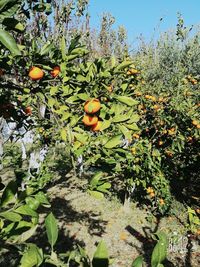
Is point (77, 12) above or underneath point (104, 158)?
above

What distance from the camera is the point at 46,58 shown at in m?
2.01

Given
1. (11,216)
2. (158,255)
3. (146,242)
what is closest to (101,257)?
(158,255)

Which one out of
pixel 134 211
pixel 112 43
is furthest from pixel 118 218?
pixel 112 43

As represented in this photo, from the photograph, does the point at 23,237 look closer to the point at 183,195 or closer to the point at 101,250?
the point at 101,250

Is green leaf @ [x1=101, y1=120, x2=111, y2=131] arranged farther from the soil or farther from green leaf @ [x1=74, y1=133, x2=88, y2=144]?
the soil

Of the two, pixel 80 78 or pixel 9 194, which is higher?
pixel 80 78

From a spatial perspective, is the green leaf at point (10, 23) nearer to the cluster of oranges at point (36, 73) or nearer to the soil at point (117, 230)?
the cluster of oranges at point (36, 73)

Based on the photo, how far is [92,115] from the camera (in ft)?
5.64

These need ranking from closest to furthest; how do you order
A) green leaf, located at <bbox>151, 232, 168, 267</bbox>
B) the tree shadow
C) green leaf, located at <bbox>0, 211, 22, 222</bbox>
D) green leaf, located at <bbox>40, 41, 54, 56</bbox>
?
1. green leaf, located at <bbox>151, 232, 168, 267</bbox>
2. green leaf, located at <bbox>0, 211, 22, 222</bbox>
3. green leaf, located at <bbox>40, 41, 54, 56</bbox>
4. the tree shadow

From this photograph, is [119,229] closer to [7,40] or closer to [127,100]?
[127,100]

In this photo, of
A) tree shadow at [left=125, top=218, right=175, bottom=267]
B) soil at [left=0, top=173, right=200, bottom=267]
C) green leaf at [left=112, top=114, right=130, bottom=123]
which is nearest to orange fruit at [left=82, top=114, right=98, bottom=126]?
green leaf at [left=112, top=114, right=130, bottom=123]

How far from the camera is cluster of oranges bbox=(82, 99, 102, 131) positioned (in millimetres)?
1640

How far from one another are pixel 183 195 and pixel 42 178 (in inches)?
146

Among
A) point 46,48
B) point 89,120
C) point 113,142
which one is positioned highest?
point 46,48
